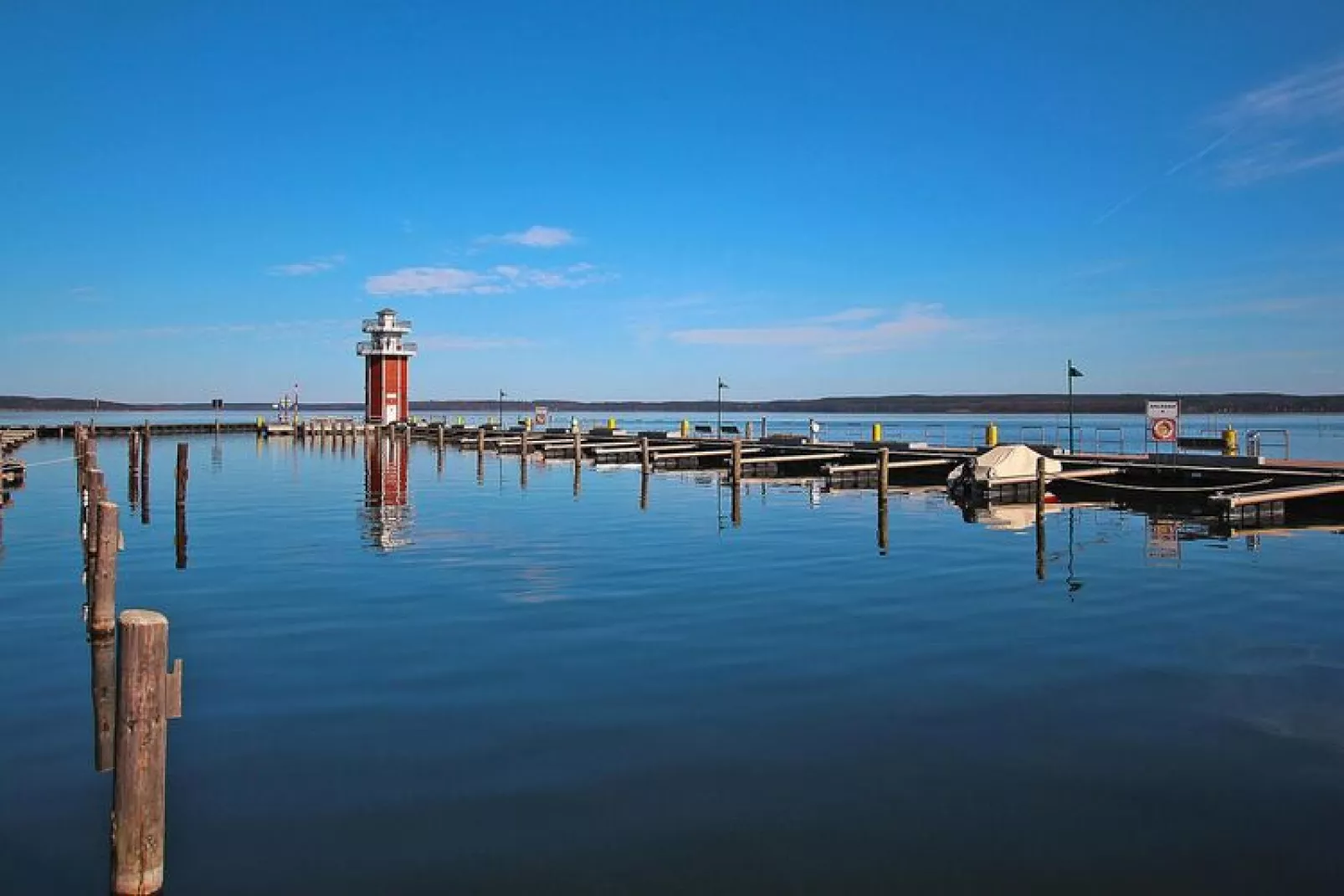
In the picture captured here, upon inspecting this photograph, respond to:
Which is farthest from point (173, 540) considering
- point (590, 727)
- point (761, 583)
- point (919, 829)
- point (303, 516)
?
point (919, 829)

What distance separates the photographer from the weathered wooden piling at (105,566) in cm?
1199

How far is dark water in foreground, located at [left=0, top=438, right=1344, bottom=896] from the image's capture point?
803 cm

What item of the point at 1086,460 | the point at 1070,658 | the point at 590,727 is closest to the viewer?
the point at 590,727

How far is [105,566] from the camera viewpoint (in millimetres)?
12453

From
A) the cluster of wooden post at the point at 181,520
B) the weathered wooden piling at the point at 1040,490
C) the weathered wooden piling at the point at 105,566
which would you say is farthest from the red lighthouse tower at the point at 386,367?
the weathered wooden piling at the point at 105,566

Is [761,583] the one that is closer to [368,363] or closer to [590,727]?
[590,727]

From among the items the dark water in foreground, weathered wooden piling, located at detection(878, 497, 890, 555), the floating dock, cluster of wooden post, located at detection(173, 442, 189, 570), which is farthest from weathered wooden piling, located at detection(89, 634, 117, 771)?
the floating dock

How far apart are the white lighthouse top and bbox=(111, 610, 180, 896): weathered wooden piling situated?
3616 inches

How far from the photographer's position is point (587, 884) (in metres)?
7.66

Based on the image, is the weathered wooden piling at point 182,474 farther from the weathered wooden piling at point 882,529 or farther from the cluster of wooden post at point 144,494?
the weathered wooden piling at point 882,529

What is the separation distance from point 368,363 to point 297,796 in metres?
94.5

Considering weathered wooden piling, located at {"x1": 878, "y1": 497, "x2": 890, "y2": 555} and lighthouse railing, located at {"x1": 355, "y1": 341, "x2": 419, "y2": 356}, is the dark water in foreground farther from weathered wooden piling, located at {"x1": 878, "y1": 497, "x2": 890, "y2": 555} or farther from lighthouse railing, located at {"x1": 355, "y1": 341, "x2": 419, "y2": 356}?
lighthouse railing, located at {"x1": 355, "y1": 341, "x2": 419, "y2": 356}

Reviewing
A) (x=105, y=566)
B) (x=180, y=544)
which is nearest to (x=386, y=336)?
(x=180, y=544)

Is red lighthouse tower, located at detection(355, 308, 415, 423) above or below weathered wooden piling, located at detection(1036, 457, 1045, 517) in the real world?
above
